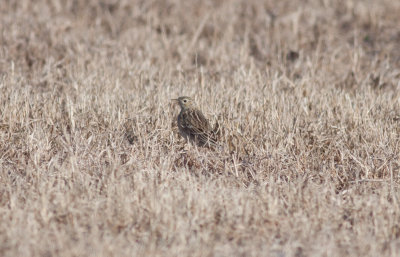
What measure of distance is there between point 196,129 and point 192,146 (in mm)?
250

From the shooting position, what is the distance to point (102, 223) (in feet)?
15.9

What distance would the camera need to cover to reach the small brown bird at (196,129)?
6.63m

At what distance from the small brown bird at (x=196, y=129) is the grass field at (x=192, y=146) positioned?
0.14 m

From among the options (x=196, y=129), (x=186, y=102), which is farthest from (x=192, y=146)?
(x=186, y=102)

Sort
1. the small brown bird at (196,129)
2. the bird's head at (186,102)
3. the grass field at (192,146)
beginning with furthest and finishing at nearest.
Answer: the bird's head at (186,102), the small brown bird at (196,129), the grass field at (192,146)

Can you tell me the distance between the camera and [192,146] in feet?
22.3

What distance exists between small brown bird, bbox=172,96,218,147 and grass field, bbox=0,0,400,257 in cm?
14

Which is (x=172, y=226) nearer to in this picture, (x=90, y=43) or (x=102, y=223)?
(x=102, y=223)

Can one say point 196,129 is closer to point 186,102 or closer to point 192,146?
point 192,146

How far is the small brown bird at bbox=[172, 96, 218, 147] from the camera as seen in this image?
6.63 m

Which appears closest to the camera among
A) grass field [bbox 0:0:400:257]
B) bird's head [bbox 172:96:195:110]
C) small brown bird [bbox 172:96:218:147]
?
grass field [bbox 0:0:400:257]

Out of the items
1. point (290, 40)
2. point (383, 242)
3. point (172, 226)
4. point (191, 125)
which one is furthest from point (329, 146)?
point (290, 40)

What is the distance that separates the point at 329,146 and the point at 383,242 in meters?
2.23

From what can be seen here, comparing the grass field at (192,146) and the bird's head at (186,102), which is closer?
the grass field at (192,146)
